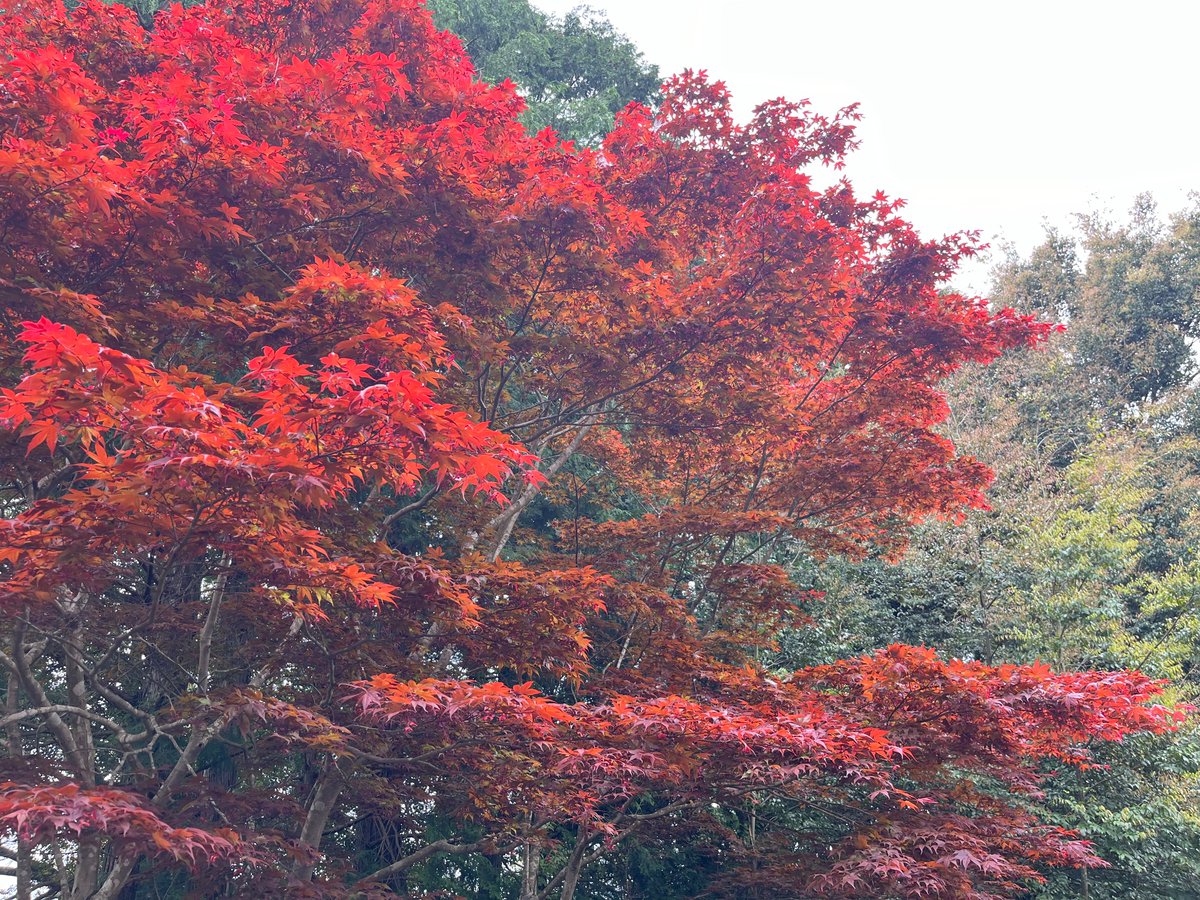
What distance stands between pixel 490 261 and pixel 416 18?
2096 millimetres

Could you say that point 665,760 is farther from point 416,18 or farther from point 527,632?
point 416,18

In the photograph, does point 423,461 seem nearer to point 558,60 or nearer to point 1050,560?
point 1050,560

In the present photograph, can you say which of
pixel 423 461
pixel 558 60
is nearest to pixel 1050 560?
pixel 423 461

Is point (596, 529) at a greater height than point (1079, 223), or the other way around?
point (1079, 223)

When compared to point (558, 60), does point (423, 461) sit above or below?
below

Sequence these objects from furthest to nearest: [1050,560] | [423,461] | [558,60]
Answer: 1. [558,60]
2. [1050,560]
3. [423,461]

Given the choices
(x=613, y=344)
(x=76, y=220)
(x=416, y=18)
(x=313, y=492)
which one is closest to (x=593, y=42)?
(x=416, y=18)

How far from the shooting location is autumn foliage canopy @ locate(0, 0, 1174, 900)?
3.46 metres

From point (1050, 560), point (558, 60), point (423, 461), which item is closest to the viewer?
point (423, 461)

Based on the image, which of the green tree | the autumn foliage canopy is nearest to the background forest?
the green tree

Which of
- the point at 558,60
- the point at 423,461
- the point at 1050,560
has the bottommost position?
the point at 423,461

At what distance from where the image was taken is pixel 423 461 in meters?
3.62

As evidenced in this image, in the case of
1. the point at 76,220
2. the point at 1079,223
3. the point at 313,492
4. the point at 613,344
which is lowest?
the point at 313,492

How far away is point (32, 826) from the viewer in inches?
123
